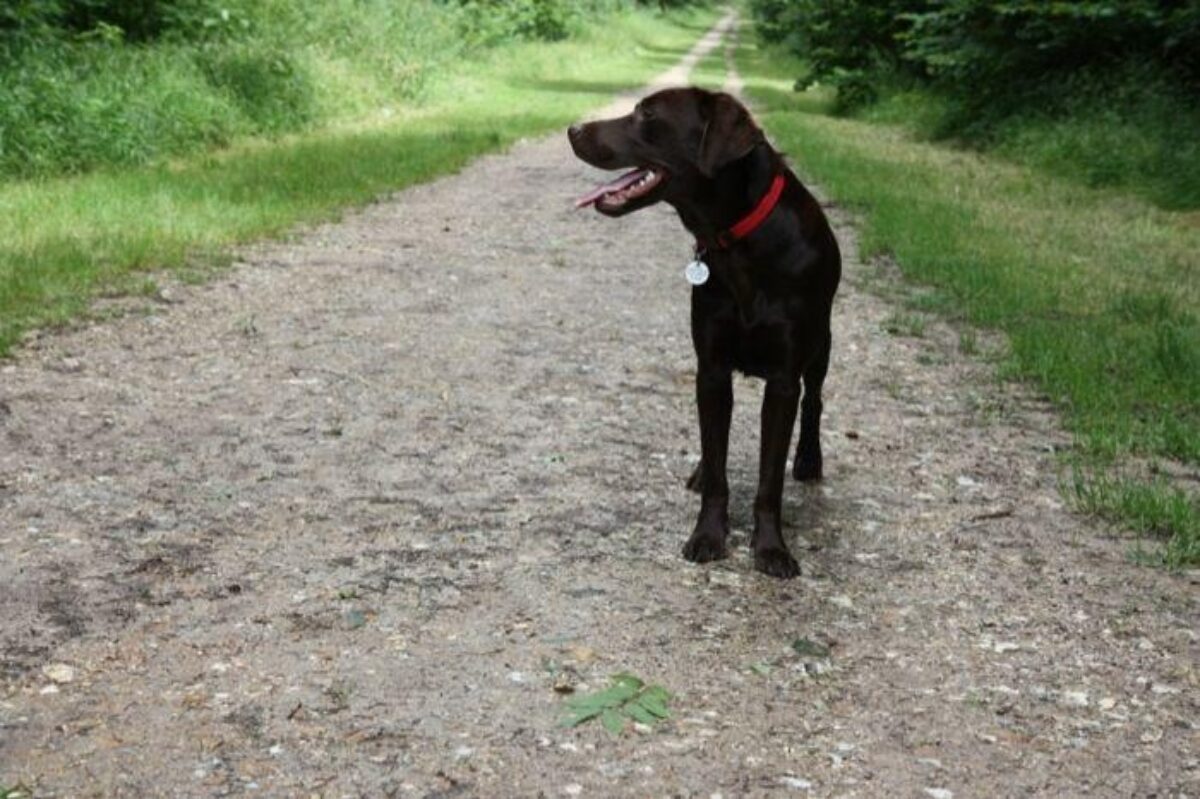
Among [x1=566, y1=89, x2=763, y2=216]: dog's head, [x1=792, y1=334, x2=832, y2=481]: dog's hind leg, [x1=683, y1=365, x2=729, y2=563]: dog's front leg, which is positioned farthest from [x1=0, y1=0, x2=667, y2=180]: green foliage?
[x1=683, y1=365, x2=729, y2=563]: dog's front leg

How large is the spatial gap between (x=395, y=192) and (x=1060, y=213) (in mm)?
5700

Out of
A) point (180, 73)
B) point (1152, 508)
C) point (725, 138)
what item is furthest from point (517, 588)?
point (180, 73)

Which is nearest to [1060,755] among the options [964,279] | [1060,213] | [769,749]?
[769,749]

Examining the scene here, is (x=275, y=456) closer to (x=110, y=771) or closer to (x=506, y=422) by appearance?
(x=506, y=422)

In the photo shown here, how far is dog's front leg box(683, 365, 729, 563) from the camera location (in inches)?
176

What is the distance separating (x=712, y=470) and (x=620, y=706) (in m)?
1.22

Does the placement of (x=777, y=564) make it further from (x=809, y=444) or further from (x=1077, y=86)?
(x=1077, y=86)

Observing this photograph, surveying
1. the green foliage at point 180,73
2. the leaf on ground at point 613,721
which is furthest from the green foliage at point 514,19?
the leaf on ground at point 613,721

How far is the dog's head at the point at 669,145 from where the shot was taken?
13.6ft

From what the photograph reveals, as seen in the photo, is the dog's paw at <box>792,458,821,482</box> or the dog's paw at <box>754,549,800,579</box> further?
the dog's paw at <box>792,458,821,482</box>

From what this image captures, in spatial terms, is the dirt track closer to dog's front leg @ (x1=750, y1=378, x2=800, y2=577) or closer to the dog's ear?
dog's front leg @ (x1=750, y1=378, x2=800, y2=577)

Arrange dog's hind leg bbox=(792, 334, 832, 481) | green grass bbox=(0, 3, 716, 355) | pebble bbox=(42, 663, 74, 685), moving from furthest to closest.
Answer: green grass bbox=(0, 3, 716, 355) → dog's hind leg bbox=(792, 334, 832, 481) → pebble bbox=(42, 663, 74, 685)

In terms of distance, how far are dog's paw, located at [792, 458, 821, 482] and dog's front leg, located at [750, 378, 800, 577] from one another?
903mm

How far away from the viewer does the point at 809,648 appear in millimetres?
3900
